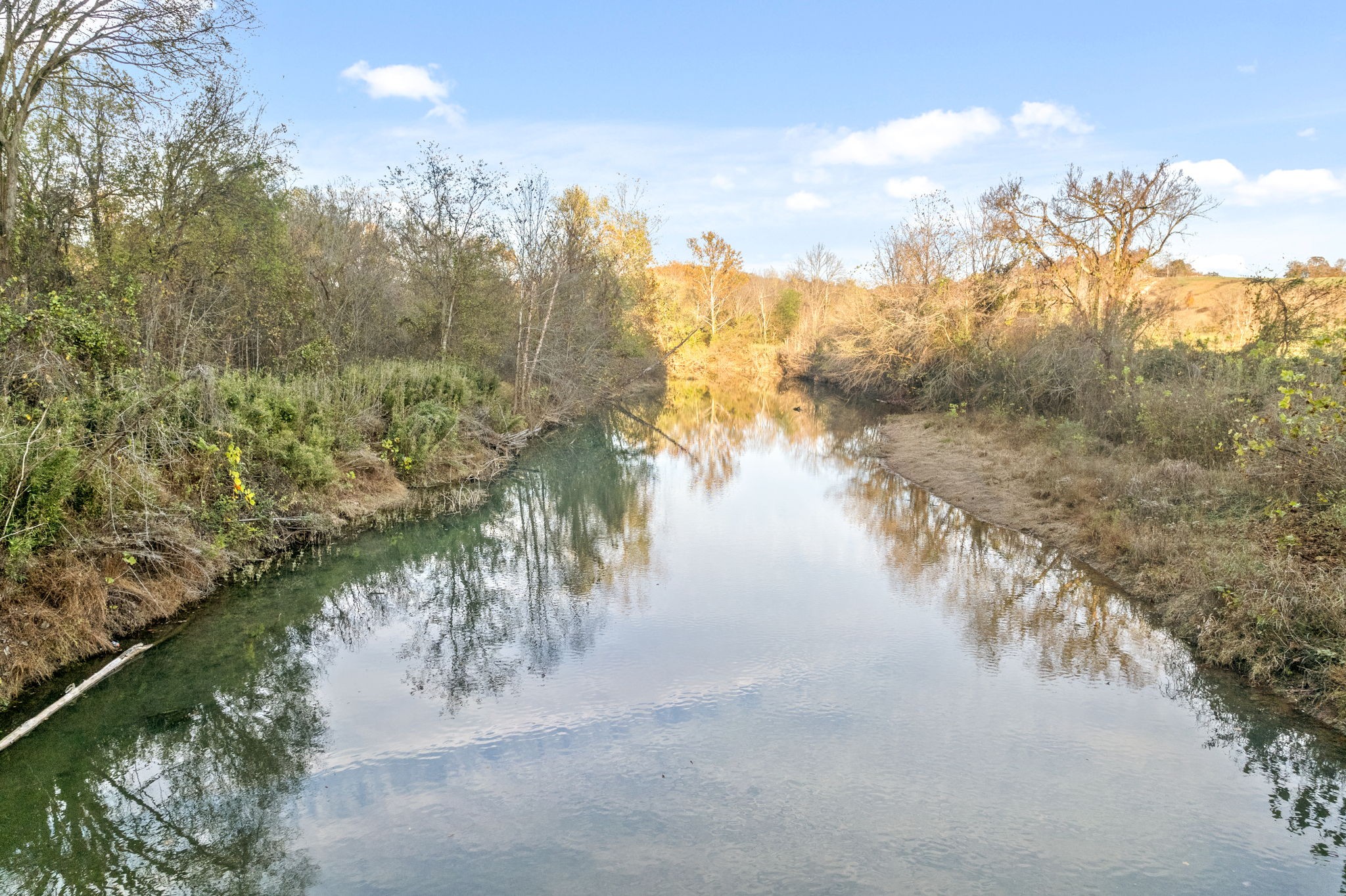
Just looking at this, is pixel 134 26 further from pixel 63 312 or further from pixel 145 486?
pixel 145 486

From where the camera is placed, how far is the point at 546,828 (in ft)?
17.4

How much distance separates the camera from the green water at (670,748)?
16.3 feet

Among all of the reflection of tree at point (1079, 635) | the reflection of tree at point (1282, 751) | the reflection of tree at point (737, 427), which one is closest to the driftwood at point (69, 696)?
the reflection of tree at point (1079, 635)

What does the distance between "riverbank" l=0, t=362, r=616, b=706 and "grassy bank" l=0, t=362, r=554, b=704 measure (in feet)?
0.06

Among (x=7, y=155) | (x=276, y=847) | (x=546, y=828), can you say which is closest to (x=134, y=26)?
(x=7, y=155)

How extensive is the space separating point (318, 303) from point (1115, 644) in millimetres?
17469

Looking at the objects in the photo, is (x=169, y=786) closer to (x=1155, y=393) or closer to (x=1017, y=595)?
(x=1017, y=595)

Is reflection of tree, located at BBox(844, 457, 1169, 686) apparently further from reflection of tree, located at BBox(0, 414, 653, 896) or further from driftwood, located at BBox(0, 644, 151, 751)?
driftwood, located at BBox(0, 644, 151, 751)

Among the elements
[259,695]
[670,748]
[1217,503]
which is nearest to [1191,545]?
[1217,503]

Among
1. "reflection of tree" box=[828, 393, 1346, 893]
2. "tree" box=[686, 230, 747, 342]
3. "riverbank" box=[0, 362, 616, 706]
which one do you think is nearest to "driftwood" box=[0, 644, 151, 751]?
"riverbank" box=[0, 362, 616, 706]

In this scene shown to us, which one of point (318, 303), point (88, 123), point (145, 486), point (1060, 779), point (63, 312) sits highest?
point (88, 123)

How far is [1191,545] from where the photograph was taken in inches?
366

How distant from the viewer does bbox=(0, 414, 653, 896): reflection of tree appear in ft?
16.5

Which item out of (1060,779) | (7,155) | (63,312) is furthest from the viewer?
(7,155)
